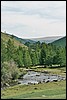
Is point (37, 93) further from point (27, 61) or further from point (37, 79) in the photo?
point (27, 61)

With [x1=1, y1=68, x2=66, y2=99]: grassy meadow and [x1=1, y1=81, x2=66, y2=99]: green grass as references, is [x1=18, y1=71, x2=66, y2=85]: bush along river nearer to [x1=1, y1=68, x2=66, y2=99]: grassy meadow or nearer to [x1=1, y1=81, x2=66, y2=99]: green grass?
[x1=1, y1=68, x2=66, y2=99]: grassy meadow

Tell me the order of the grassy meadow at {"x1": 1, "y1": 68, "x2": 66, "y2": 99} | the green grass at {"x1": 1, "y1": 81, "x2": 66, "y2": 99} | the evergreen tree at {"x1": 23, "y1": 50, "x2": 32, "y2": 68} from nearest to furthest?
the grassy meadow at {"x1": 1, "y1": 68, "x2": 66, "y2": 99} → the green grass at {"x1": 1, "y1": 81, "x2": 66, "y2": 99} → the evergreen tree at {"x1": 23, "y1": 50, "x2": 32, "y2": 68}

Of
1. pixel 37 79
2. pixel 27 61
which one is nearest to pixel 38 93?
pixel 37 79

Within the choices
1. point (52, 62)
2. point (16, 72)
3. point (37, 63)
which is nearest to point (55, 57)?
point (52, 62)

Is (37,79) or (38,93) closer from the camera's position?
(38,93)

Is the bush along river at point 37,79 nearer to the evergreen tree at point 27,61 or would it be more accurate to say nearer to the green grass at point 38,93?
the green grass at point 38,93

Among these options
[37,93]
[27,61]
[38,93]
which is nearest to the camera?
[38,93]

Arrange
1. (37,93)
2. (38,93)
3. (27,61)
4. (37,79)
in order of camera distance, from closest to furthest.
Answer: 1. (38,93)
2. (37,93)
3. (37,79)
4. (27,61)

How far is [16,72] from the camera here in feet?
226

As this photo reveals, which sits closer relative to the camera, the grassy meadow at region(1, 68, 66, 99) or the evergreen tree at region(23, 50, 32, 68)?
the grassy meadow at region(1, 68, 66, 99)

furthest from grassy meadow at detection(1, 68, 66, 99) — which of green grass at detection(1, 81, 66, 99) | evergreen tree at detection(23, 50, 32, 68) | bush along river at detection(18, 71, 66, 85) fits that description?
evergreen tree at detection(23, 50, 32, 68)

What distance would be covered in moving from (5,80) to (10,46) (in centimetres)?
6030

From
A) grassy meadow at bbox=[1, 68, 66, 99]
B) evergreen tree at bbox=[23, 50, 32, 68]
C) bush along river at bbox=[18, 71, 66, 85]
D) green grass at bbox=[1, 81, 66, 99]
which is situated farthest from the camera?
evergreen tree at bbox=[23, 50, 32, 68]

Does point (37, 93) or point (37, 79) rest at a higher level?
point (37, 93)
